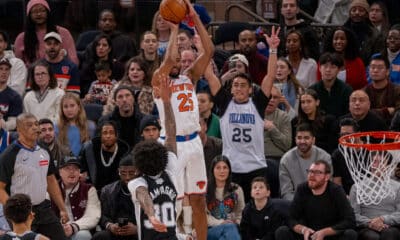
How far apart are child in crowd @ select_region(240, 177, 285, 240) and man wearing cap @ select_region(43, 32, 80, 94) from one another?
325 centimetres

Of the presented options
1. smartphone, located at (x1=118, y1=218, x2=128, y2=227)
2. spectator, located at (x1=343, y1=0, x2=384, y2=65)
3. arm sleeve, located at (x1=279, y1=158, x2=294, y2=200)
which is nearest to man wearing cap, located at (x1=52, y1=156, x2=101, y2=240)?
smartphone, located at (x1=118, y1=218, x2=128, y2=227)

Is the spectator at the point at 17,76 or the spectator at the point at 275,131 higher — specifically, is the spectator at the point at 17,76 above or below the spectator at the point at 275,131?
above

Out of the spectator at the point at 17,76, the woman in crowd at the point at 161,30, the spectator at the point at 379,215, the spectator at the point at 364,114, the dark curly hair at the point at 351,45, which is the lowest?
the spectator at the point at 379,215

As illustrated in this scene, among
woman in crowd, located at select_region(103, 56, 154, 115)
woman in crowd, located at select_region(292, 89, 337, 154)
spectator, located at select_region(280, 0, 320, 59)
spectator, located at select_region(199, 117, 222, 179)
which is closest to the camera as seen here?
Result: spectator, located at select_region(199, 117, 222, 179)

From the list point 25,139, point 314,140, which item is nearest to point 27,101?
Answer: point 25,139

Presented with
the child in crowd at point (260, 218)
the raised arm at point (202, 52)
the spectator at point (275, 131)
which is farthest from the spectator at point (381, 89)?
the raised arm at point (202, 52)

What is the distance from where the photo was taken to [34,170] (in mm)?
11867

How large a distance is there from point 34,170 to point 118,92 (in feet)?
7.35

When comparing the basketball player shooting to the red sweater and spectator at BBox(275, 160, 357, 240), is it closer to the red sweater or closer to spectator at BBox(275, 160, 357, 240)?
spectator at BBox(275, 160, 357, 240)

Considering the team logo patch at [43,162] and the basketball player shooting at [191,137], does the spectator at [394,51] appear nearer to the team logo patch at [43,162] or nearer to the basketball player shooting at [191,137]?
the basketball player shooting at [191,137]

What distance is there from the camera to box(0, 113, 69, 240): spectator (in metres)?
11.8

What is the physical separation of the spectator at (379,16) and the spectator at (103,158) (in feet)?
15.0

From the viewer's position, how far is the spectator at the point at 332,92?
14500 millimetres

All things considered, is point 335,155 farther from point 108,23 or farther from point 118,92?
point 108,23
